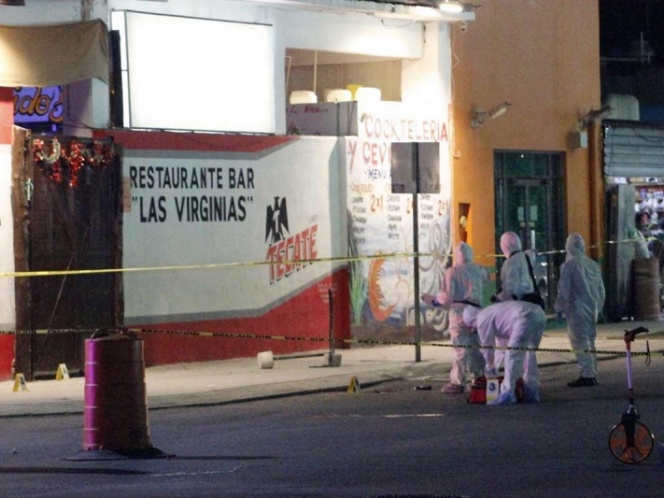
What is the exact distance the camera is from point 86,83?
2009cm

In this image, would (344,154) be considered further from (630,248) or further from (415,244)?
(630,248)

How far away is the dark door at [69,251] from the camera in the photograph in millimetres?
19078

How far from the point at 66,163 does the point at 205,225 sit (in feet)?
9.27

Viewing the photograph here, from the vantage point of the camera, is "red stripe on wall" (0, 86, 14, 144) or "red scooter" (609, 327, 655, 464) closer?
"red scooter" (609, 327, 655, 464)

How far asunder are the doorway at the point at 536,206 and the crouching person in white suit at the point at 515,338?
9541 mm

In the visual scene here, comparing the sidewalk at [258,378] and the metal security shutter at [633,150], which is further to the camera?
the metal security shutter at [633,150]

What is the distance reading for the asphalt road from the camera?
420 inches

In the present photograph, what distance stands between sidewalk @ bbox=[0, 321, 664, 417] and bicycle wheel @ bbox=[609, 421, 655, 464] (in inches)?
134

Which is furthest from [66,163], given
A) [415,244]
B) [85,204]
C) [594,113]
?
[594,113]

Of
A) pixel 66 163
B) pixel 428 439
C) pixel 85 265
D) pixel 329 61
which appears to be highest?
pixel 329 61

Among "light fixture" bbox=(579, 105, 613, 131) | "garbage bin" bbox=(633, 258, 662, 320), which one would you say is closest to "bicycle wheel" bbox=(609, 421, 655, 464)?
"light fixture" bbox=(579, 105, 613, 131)

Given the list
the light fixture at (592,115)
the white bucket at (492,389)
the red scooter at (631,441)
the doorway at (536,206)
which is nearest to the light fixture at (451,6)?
the doorway at (536,206)

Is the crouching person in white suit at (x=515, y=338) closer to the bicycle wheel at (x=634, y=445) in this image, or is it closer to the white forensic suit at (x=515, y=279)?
the white forensic suit at (x=515, y=279)

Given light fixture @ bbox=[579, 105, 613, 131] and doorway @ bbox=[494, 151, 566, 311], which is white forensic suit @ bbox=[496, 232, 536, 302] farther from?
light fixture @ bbox=[579, 105, 613, 131]
